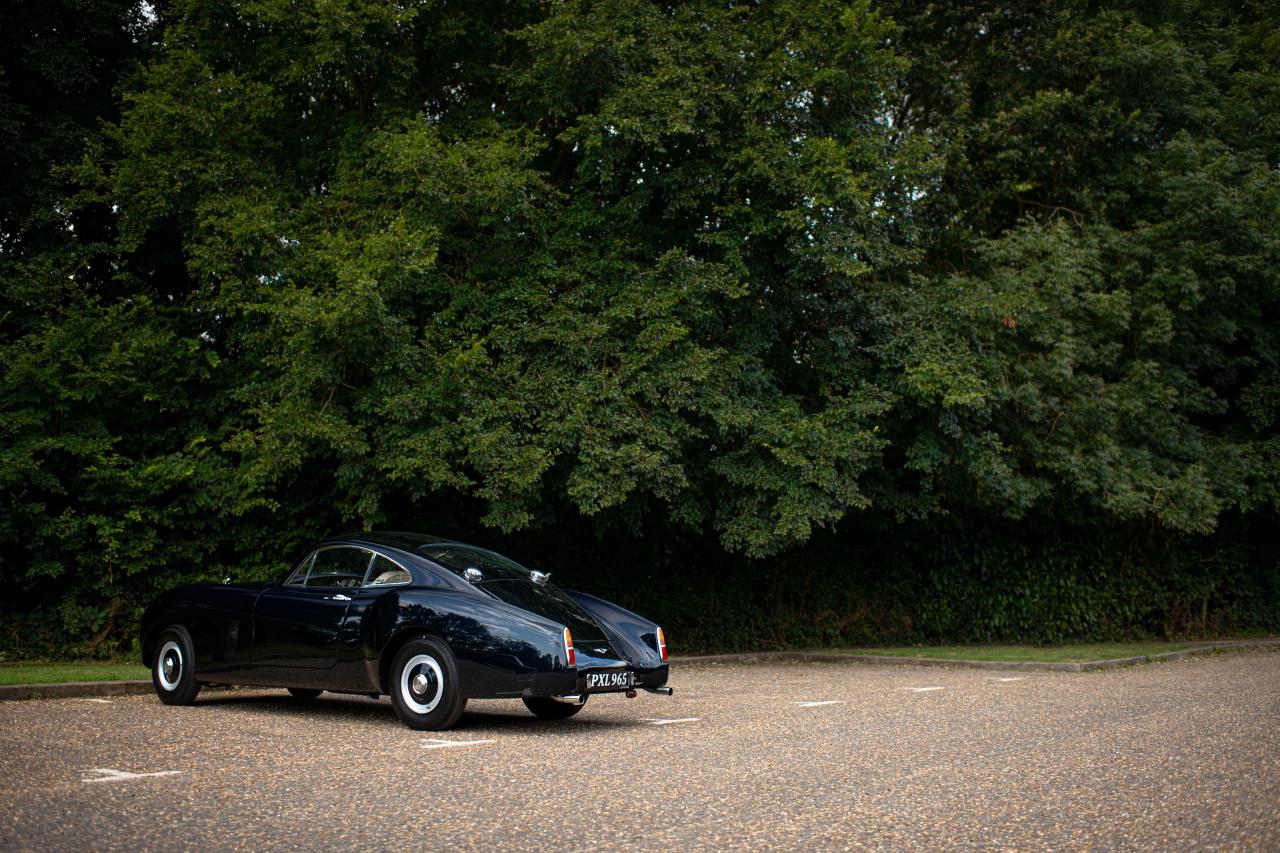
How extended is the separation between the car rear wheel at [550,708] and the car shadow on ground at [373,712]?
0.09m

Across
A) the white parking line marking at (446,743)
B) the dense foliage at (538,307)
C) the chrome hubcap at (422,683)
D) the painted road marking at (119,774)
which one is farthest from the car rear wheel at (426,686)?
the dense foliage at (538,307)

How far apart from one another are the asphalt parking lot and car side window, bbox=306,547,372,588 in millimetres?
1153

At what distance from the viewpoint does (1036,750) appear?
25.8ft

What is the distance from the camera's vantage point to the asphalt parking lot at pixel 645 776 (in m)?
5.16

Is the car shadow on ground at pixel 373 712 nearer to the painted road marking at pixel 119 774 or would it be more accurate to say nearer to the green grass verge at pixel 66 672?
the green grass verge at pixel 66 672

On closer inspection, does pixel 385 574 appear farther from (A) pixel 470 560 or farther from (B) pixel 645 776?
(B) pixel 645 776

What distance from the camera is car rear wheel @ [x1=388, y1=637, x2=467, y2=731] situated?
8.42m

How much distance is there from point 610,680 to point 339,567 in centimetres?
260

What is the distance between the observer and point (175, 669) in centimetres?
1002

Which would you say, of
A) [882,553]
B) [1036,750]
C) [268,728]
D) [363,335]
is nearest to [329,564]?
[268,728]

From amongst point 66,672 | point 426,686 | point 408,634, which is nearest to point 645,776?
point 426,686

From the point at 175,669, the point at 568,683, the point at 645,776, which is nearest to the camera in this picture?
the point at 645,776

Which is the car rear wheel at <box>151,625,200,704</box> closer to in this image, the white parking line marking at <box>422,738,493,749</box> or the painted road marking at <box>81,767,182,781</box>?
the white parking line marking at <box>422,738,493,749</box>

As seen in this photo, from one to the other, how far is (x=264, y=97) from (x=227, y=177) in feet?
4.50
